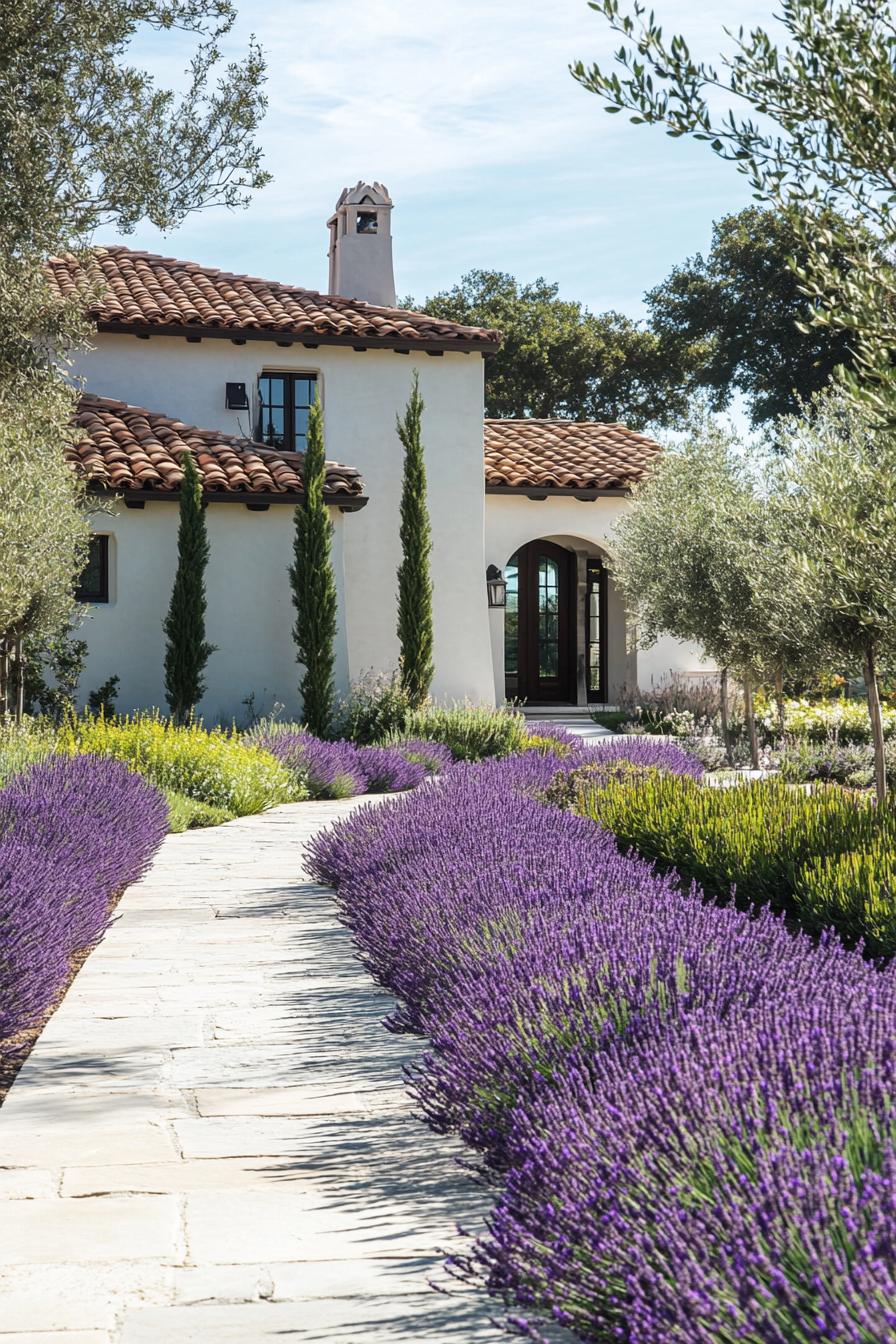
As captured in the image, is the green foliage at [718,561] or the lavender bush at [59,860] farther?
the green foliage at [718,561]

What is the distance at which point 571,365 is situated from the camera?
1451 inches

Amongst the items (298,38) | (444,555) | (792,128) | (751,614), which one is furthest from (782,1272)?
(444,555)

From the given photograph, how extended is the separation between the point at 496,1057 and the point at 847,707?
17815 millimetres

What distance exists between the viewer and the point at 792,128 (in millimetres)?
4719

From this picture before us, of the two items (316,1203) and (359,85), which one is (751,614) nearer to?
(359,85)

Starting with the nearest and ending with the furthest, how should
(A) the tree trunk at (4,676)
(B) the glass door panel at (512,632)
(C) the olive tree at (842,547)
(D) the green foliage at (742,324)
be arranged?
(C) the olive tree at (842,547) < (A) the tree trunk at (4,676) < (B) the glass door panel at (512,632) < (D) the green foliage at (742,324)

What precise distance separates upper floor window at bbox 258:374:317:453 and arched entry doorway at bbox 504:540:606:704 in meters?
5.11

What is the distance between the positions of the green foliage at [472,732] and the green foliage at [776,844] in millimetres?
7262

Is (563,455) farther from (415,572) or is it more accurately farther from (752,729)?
(752,729)

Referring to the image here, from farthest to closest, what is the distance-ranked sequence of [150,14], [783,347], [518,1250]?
[783,347] < [150,14] < [518,1250]

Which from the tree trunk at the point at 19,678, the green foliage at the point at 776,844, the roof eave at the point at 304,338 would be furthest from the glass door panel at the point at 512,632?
the green foliage at the point at 776,844

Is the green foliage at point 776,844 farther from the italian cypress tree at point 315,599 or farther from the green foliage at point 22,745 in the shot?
the italian cypress tree at point 315,599

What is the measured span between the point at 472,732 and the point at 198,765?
16.5 feet

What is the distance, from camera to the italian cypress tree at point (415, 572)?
19.2 meters
